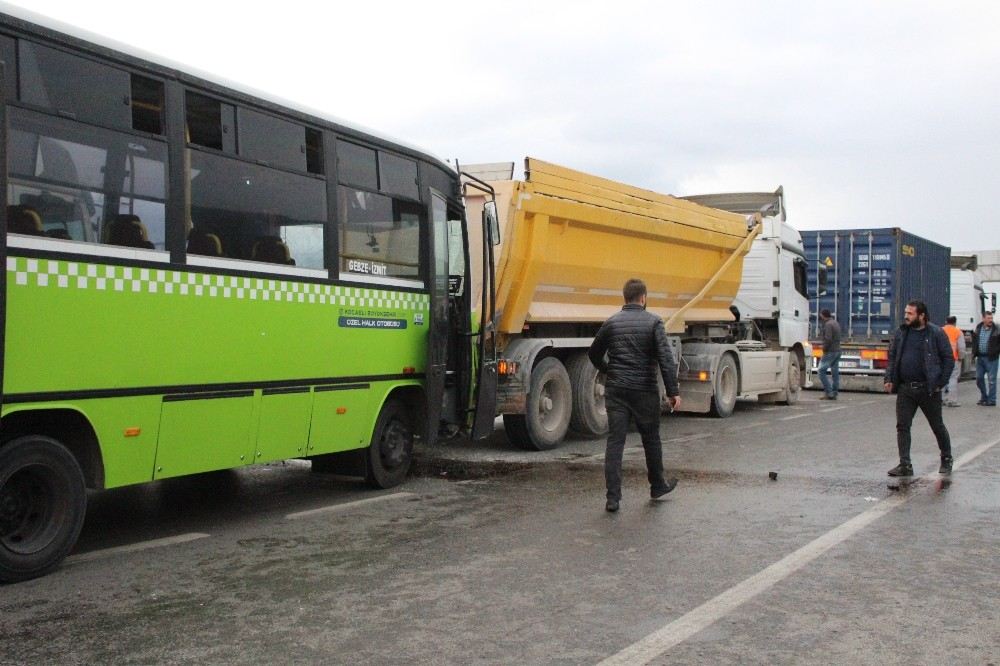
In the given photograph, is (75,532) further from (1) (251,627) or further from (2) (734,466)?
(2) (734,466)

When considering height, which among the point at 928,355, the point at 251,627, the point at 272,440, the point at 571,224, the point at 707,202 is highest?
the point at 707,202

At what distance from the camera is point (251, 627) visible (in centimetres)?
483

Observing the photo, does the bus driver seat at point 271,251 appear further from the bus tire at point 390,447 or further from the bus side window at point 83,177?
the bus tire at point 390,447

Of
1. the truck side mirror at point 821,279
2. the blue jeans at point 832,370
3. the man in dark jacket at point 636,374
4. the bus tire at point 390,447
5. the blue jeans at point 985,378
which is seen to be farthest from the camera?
the truck side mirror at point 821,279

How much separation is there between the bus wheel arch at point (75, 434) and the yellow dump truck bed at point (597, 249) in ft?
17.6

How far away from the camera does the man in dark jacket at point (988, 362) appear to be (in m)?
18.8

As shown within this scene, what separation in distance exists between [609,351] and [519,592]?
3.23 m

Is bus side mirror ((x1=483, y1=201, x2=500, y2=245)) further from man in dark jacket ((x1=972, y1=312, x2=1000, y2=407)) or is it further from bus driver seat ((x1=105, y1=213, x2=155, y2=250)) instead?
man in dark jacket ((x1=972, y1=312, x2=1000, y2=407))

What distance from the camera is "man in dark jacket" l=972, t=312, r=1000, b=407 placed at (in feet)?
61.6

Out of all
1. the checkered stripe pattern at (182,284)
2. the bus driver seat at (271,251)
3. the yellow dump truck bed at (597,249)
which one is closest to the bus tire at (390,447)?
the checkered stripe pattern at (182,284)

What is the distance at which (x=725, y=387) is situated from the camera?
53.3 feet

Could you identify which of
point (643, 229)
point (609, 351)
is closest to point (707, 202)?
point (643, 229)

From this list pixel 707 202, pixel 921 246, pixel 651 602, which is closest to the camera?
pixel 651 602

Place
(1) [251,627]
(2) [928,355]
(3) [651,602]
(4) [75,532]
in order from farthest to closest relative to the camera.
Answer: (2) [928,355] < (4) [75,532] < (3) [651,602] < (1) [251,627]
